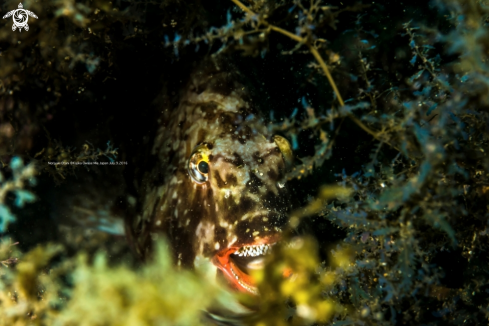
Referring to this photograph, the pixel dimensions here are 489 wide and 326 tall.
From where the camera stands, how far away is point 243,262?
3145mm

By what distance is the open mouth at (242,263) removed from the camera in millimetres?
2975

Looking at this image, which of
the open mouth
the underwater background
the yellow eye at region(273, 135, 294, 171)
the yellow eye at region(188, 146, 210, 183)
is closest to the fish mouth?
the open mouth

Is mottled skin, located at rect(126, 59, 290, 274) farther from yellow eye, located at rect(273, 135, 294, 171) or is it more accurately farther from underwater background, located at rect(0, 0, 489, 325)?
underwater background, located at rect(0, 0, 489, 325)

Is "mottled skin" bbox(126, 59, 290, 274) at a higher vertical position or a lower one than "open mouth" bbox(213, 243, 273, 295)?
higher

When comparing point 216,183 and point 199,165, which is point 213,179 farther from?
point 199,165

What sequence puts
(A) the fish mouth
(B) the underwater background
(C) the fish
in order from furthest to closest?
1. (C) the fish
2. (A) the fish mouth
3. (B) the underwater background

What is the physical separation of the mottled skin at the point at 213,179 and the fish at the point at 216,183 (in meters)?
0.01

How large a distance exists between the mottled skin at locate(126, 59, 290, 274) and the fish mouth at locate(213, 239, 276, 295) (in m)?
0.07

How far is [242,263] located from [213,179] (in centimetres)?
92

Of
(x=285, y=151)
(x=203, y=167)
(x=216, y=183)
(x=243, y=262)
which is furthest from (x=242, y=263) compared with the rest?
(x=285, y=151)

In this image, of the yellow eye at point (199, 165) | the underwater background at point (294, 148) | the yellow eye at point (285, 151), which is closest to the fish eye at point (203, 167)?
the yellow eye at point (199, 165)

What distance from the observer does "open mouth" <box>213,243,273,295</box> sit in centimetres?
297

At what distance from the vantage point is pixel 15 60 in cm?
355

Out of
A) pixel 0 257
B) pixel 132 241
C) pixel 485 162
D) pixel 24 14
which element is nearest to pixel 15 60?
pixel 24 14
